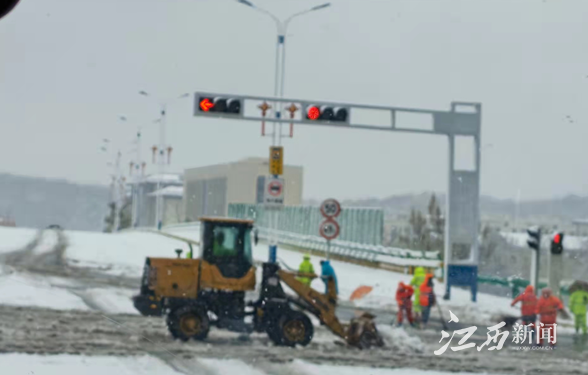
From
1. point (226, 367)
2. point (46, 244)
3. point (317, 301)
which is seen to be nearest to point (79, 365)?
point (226, 367)

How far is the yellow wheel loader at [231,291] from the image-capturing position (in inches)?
603

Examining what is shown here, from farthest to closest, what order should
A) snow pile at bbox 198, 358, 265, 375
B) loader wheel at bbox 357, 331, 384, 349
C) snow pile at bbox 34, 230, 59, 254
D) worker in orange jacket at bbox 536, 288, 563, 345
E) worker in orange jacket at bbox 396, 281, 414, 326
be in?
snow pile at bbox 34, 230, 59, 254 < worker in orange jacket at bbox 396, 281, 414, 326 < worker in orange jacket at bbox 536, 288, 563, 345 < loader wheel at bbox 357, 331, 384, 349 < snow pile at bbox 198, 358, 265, 375

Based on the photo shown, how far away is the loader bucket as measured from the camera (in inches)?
601

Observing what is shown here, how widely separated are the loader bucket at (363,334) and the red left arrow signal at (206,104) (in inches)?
296

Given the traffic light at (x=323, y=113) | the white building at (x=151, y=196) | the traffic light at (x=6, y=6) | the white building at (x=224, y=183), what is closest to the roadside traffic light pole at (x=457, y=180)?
the traffic light at (x=323, y=113)

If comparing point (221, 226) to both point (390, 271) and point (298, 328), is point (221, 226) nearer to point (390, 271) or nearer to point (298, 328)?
point (298, 328)

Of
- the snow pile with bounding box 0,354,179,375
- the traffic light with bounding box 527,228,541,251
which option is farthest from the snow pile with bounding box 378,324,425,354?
the snow pile with bounding box 0,354,179,375

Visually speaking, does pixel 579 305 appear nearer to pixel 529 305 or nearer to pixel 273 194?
pixel 529 305

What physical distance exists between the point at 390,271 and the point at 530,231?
14.3 metres

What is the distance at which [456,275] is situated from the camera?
991 inches

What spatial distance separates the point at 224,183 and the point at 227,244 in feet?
149

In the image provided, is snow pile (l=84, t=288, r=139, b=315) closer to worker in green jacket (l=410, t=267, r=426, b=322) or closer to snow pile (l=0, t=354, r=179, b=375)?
worker in green jacket (l=410, t=267, r=426, b=322)

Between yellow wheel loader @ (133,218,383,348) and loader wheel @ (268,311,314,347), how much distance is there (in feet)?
0.41

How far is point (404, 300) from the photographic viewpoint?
59.6 ft
